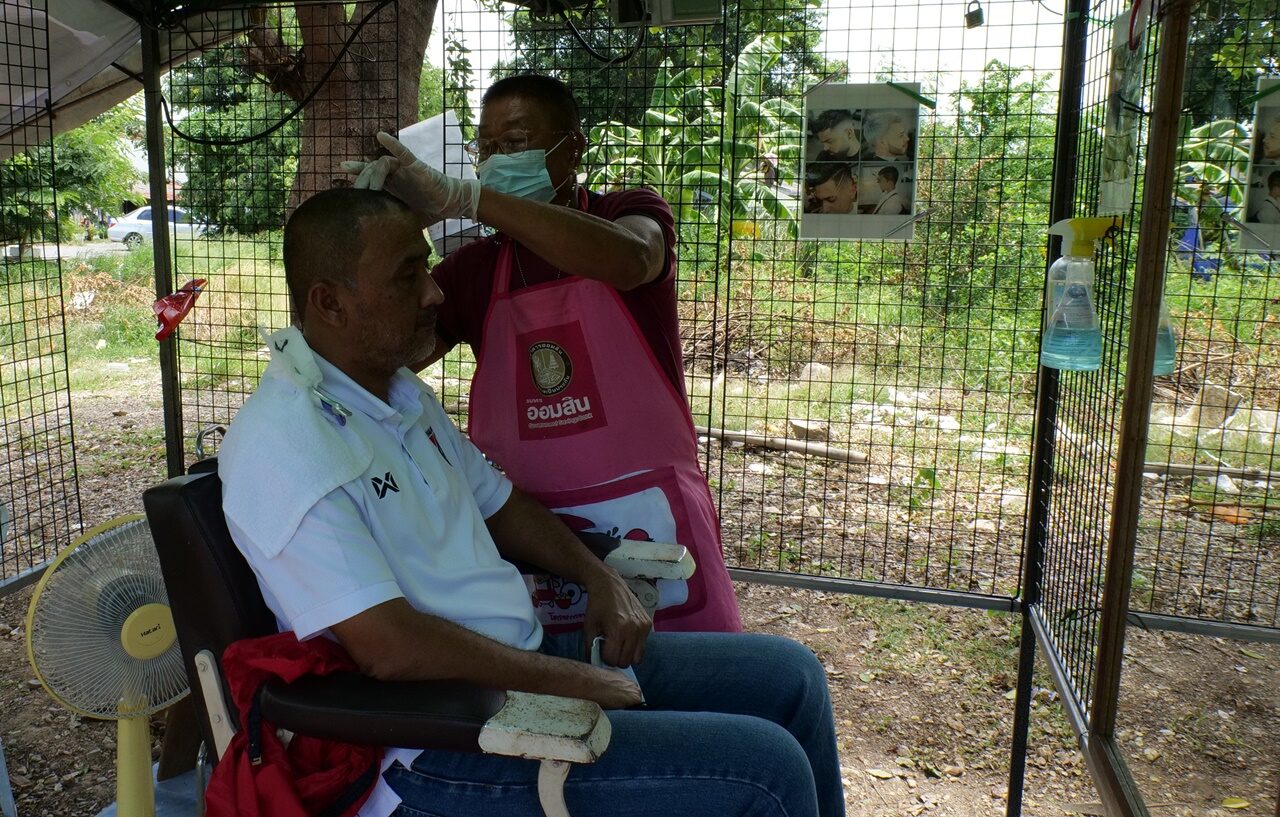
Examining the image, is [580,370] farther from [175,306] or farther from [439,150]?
[175,306]

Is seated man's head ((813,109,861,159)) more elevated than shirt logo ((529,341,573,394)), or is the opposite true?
seated man's head ((813,109,861,159))

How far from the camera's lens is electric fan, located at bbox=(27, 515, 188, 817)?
2006 mm

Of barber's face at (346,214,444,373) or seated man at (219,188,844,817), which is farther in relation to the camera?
barber's face at (346,214,444,373)

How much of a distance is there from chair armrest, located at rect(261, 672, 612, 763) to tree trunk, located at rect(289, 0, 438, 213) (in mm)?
2484

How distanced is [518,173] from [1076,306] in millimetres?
1340

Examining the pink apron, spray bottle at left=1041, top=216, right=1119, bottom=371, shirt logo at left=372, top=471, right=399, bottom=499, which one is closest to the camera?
shirt logo at left=372, top=471, right=399, bottom=499

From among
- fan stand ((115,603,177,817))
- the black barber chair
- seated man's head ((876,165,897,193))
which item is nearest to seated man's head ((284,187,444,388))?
the black barber chair

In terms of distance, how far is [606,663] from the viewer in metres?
1.89

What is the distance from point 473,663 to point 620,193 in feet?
3.92

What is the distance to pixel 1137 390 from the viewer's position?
1758 millimetres

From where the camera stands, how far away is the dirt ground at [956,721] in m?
3.01

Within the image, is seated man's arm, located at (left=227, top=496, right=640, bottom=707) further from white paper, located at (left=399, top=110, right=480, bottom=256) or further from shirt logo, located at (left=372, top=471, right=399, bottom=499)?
white paper, located at (left=399, top=110, right=480, bottom=256)

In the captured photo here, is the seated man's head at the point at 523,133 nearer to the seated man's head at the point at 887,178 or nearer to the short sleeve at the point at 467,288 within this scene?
the short sleeve at the point at 467,288

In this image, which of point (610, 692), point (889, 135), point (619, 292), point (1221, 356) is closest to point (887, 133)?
point (889, 135)
